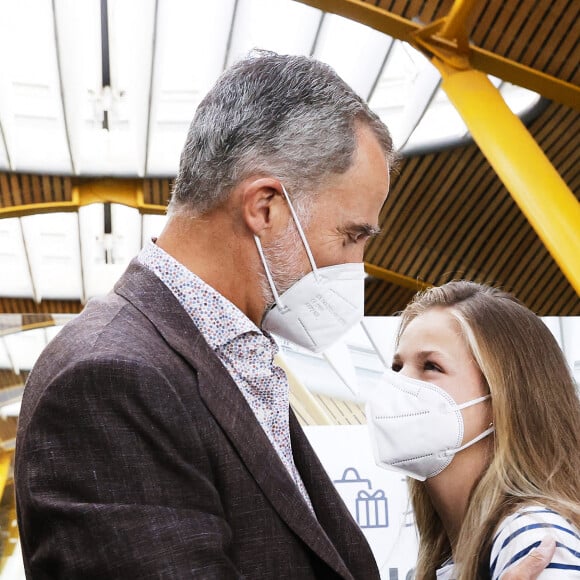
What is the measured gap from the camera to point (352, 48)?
14.3m

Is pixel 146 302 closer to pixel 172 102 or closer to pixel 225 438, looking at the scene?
pixel 225 438

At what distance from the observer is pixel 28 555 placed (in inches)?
66.1

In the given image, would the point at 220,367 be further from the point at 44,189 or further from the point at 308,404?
the point at 44,189

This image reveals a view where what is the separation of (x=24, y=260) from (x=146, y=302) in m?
19.6

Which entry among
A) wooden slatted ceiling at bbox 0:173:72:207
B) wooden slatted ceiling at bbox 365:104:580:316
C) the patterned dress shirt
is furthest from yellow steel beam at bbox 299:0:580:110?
the patterned dress shirt

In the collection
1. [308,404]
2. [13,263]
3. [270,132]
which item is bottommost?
[13,263]

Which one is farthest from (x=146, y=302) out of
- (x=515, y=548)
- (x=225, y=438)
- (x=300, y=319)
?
(x=515, y=548)

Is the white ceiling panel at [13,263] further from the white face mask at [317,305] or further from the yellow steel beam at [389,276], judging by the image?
the white face mask at [317,305]

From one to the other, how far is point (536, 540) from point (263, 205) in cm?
108

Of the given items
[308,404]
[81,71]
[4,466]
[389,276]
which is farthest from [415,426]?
[389,276]

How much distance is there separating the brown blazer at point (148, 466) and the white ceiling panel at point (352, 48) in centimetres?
1253

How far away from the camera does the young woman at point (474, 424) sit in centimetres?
253

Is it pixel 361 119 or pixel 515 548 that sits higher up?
pixel 361 119

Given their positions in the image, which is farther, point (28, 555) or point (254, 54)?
point (254, 54)
